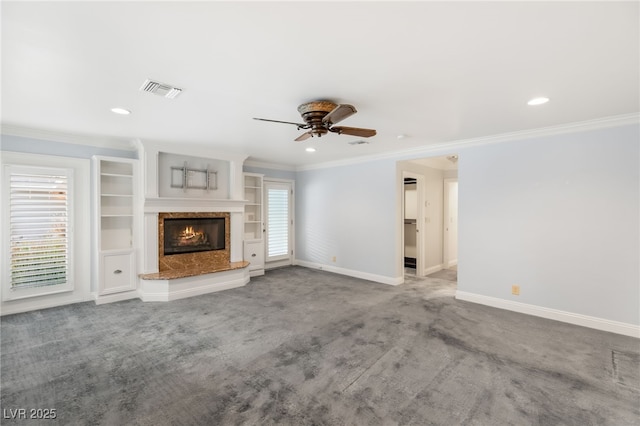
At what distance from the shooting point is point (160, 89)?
256 cm

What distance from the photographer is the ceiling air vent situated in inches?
96.6

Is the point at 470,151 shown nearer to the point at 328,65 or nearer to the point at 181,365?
the point at 328,65

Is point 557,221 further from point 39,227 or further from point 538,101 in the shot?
point 39,227

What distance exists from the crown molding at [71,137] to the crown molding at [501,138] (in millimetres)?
3855

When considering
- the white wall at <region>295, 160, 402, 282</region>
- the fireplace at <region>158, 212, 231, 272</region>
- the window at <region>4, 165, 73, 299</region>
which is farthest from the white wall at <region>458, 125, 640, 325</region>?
the window at <region>4, 165, 73, 299</region>

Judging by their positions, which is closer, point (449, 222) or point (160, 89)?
point (160, 89)

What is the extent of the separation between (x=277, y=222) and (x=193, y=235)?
6.79 ft

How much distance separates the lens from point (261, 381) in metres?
2.38

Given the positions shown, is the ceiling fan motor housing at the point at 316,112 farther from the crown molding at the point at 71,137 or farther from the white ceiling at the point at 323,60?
the crown molding at the point at 71,137

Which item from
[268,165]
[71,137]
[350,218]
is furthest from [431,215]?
[71,137]

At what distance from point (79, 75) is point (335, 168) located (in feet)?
15.0

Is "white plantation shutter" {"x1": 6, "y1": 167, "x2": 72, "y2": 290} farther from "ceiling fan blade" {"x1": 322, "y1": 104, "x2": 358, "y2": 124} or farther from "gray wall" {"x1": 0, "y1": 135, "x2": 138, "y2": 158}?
"ceiling fan blade" {"x1": 322, "y1": 104, "x2": 358, "y2": 124}

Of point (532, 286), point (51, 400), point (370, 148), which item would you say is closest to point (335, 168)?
point (370, 148)

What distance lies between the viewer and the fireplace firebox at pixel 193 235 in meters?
4.96
